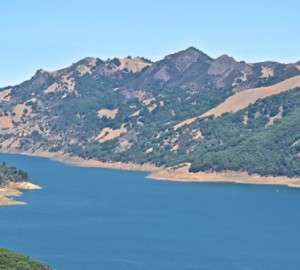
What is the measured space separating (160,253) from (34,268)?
40092 mm

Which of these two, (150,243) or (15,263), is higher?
(15,263)

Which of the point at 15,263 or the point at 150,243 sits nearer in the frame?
the point at 15,263

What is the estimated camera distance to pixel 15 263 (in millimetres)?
124062

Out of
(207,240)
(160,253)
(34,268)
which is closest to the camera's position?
(34,268)

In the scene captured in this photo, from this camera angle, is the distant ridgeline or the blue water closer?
the distant ridgeline

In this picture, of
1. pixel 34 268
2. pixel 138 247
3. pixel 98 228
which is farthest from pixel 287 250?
pixel 34 268

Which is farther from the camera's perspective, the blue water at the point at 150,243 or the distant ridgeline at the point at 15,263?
the blue water at the point at 150,243

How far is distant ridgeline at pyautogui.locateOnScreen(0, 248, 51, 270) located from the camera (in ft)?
402

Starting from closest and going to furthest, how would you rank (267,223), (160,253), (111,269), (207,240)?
(111,269)
(160,253)
(207,240)
(267,223)

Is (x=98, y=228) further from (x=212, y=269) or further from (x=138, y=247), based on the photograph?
(x=212, y=269)

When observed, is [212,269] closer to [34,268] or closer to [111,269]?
[111,269]

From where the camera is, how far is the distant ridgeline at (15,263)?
122544mm

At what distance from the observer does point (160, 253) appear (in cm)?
16000

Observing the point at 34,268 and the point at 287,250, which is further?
the point at 287,250
